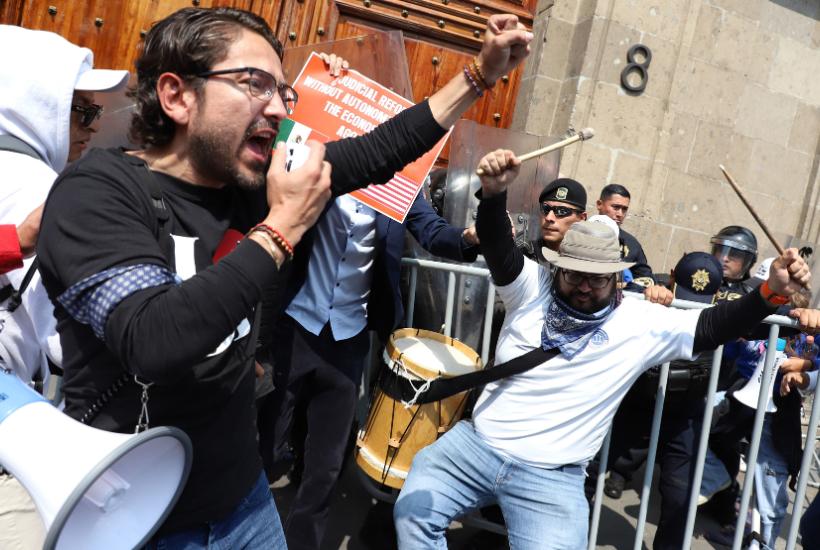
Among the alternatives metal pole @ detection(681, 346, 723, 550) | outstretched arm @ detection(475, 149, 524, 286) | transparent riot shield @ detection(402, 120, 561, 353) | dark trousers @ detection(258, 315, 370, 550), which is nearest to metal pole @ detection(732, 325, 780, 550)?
metal pole @ detection(681, 346, 723, 550)

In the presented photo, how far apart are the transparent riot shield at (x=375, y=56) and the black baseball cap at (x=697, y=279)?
7.10 ft

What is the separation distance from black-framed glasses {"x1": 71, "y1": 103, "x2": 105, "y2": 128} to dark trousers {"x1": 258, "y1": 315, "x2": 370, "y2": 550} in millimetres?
1171

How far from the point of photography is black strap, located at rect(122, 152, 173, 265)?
4.04 feet

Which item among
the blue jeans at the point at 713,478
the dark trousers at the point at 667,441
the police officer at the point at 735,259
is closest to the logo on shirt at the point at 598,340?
the dark trousers at the point at 667,441

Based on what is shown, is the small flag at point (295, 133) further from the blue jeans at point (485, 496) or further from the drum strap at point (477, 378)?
the blue jeans at point (485, 496)

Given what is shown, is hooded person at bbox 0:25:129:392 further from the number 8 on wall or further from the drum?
the number 8 on wall

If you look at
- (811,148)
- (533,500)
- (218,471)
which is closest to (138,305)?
(218,471)

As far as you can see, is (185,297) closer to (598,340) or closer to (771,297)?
(598,340)

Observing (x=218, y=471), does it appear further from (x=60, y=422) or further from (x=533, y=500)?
(x=533, y=500)

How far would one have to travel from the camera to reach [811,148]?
648cm

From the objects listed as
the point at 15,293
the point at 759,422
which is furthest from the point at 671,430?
the point at 15,293

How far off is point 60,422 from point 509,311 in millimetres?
2146

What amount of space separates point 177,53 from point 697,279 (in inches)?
135

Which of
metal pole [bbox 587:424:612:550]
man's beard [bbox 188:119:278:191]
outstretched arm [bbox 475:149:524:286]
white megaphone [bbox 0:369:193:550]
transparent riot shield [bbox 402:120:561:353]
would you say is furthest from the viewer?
transparent riot shield [bbox 402:120:561:353]
